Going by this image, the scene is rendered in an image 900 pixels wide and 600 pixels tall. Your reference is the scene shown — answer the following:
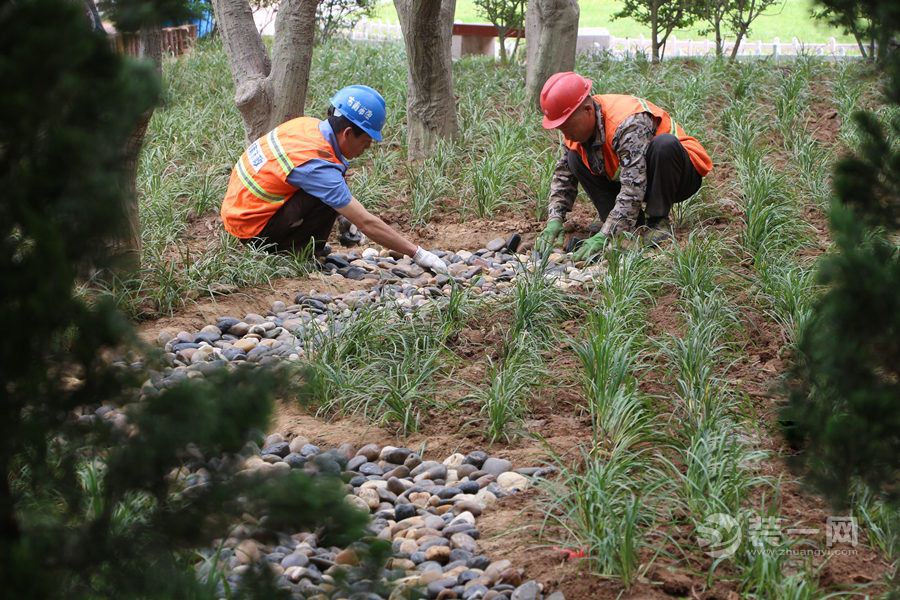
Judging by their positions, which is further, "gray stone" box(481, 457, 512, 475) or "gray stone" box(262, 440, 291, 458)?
"gray stone" box(262, 440, 291, 458)

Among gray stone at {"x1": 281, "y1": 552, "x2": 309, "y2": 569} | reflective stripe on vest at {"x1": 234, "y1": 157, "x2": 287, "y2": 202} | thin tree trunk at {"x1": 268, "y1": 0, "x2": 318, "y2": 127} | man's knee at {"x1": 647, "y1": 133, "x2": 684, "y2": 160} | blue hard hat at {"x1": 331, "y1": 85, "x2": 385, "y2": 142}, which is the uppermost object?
thin tree trunk at {"x1": 268, "y1": 0, "x2": 318, "y2": 127}

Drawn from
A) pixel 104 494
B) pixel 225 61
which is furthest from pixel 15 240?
pixel 225 61

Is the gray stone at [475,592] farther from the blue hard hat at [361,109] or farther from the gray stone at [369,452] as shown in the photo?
the blue hard hat at [361,109]

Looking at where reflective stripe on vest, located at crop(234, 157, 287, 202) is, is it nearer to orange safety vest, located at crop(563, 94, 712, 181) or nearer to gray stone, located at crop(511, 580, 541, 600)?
orange safety vest, located at crop(563, 94, 712, 181)

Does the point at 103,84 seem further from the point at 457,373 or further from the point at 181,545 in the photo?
the point at 457,373

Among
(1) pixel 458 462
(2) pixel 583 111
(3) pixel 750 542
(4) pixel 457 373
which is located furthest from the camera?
(2) pixel 583 111

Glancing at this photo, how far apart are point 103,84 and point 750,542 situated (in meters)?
2.02

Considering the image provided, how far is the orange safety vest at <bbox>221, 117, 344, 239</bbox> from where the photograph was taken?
5480mm

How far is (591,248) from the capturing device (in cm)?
546

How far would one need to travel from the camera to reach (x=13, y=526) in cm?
159

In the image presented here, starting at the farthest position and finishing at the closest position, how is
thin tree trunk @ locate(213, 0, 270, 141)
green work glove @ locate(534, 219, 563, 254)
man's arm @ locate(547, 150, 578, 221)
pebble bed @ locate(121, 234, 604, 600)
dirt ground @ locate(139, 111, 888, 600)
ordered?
thin tree trunk @ locate(213, 0, 270, 141) < man's arm @ locate(547, 150, 578, 221) < green work glove @ locate(534, 219, 563, 254) < dirt ground @ locate(139, 111, 888, 600) < pebble bed @ locate(121, 234, 604, 600)

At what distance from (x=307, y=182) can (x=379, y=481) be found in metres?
2.57

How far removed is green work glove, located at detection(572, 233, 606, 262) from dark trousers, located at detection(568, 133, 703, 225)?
43cm

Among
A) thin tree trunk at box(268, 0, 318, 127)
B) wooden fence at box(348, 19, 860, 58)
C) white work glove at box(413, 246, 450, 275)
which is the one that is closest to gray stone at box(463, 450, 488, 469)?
white work glove at box(413, 246, 450, 275)
